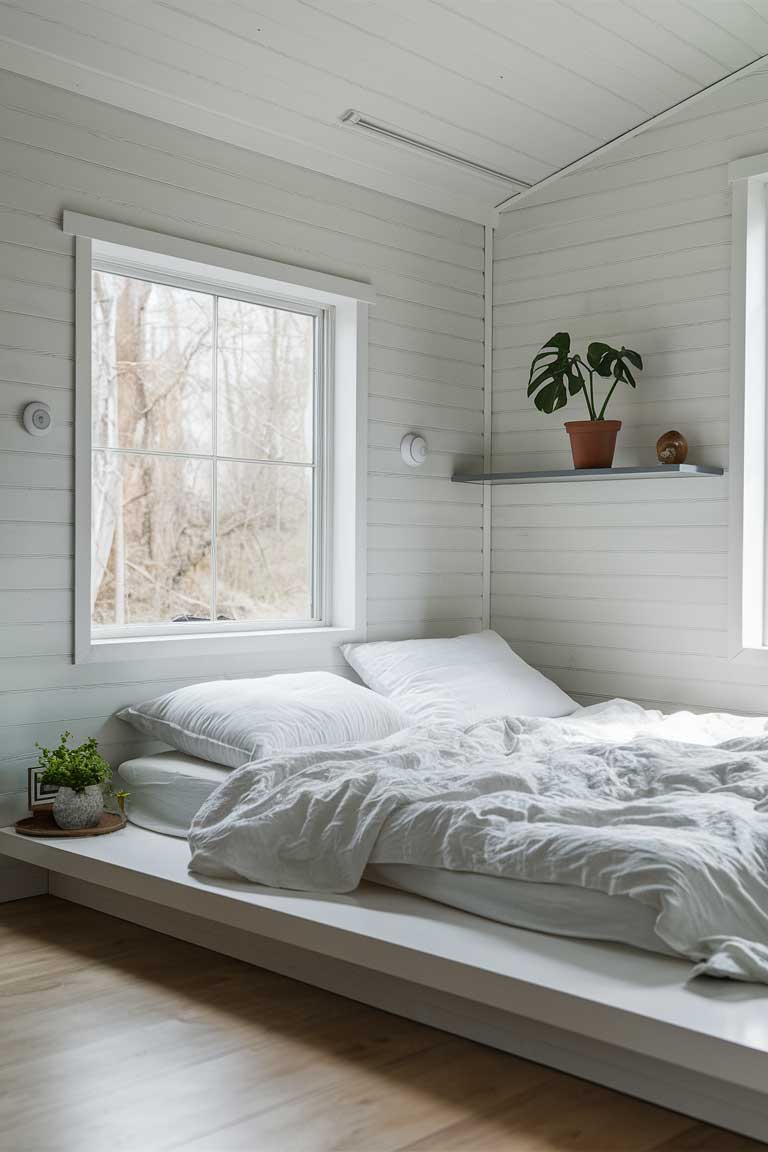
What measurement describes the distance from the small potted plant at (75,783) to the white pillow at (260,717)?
10.7 inches

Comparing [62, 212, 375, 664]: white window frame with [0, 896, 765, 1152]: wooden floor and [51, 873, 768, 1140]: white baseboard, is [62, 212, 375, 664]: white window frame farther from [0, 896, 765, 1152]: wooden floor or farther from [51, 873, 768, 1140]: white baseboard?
[0, 896, 765, 1152]: wooden floor

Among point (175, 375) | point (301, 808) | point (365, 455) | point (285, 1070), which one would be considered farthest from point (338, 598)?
point (285, 1070)

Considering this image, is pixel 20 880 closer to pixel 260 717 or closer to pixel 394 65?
pixel 260 717

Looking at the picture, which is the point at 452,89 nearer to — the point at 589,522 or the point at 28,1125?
the point at 589,522

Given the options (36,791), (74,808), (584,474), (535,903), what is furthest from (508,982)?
(584,474)

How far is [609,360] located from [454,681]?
1.31 meters

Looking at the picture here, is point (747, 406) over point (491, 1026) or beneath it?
over

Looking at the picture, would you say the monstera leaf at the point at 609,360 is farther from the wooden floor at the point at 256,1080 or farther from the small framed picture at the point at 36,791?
the wooden floor at the point at 256,1080

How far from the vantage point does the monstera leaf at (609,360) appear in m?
4.22

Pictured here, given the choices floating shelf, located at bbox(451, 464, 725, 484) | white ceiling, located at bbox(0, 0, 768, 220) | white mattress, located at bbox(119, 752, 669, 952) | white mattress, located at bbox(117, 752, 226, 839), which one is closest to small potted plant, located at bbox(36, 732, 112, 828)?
white mattress, located at bbox(117, 752, 226, 839)

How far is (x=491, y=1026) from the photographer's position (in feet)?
7.47

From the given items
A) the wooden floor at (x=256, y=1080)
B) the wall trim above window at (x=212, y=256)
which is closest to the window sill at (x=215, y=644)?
the wooden floor at (x=256, y=1080)

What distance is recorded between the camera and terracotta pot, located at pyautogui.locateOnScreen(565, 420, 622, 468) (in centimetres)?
436

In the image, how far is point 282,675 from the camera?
382cm
